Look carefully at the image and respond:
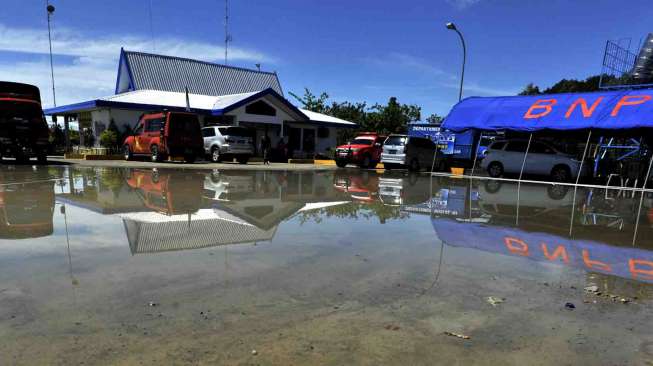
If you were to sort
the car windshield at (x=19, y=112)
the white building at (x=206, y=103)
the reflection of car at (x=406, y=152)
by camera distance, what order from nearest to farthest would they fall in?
the car windshield at (x=19, y=112), the reflection of car at (x=406, y=152), the white building at (x=206, y=103)

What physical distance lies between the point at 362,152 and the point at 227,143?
682cm

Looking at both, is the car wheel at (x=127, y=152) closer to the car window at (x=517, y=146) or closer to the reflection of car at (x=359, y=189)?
the reflection of car at (x=359, y=189)

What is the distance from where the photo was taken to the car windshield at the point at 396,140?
2055cm

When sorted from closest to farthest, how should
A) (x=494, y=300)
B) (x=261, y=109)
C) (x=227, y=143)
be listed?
(x=494, y=300) → (x=227, y=143) → (x=261, y=109)

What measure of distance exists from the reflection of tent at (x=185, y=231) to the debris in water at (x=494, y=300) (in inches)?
124

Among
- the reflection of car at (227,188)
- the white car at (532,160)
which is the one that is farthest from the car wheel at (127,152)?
the white car at (532,160)

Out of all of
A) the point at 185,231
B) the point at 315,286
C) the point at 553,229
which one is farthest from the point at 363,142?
the point at 315,286

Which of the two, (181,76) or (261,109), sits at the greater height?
(181,76)

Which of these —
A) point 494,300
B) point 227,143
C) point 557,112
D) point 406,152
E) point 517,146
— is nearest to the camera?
point 494,300

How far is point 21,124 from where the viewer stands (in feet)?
55.6

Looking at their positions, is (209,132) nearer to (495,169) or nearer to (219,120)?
(219,120)

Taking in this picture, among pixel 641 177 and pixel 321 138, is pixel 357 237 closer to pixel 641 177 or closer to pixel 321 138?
pixel 641 177

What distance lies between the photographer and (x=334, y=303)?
381 centimetres

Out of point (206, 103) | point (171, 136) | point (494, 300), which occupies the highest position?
point (206, 103)
